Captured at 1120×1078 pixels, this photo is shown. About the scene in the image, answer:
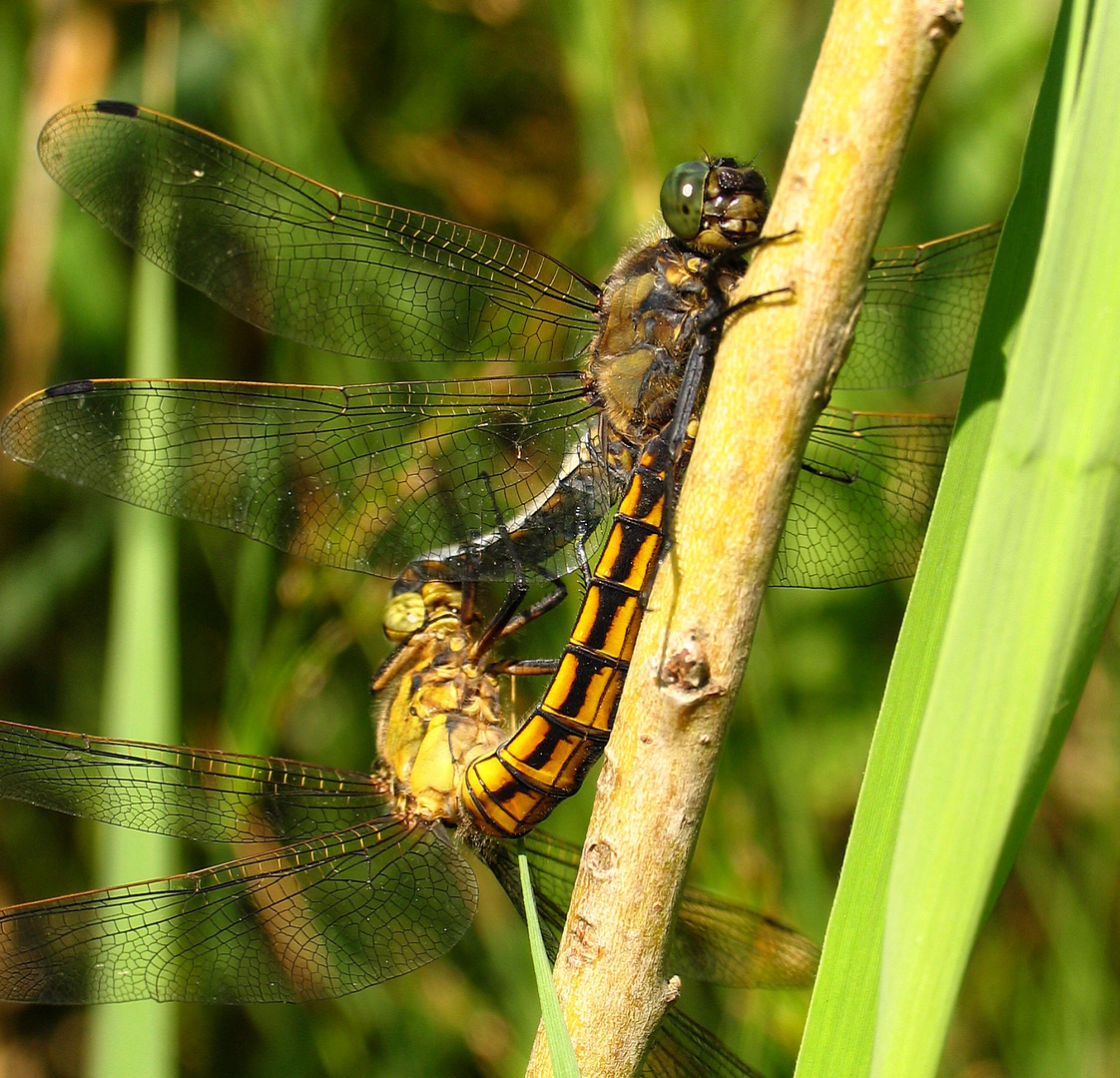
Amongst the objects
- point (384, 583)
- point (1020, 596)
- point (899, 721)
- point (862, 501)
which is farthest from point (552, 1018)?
point (384, 583)

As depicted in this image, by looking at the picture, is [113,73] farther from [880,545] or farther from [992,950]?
[992,950]

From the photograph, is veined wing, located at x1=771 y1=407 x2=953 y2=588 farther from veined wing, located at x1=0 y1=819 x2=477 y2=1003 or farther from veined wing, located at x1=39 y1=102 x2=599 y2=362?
veined wing, located at x1=0 y1=819 x2=477 y2=1003

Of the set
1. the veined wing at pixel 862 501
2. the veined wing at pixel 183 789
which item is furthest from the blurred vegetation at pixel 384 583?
the veined wing at pixel 862 501

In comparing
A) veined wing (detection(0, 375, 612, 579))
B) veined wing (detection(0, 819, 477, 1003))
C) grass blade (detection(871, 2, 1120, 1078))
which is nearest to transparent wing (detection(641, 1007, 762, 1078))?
veined wing (detection(0, 819, 477, 1003))

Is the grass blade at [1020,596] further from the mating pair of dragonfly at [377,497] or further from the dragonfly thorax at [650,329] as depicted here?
the mating pair of dragonfly at [377,497]

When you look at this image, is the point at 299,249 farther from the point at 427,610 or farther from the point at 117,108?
the point at 427,610
